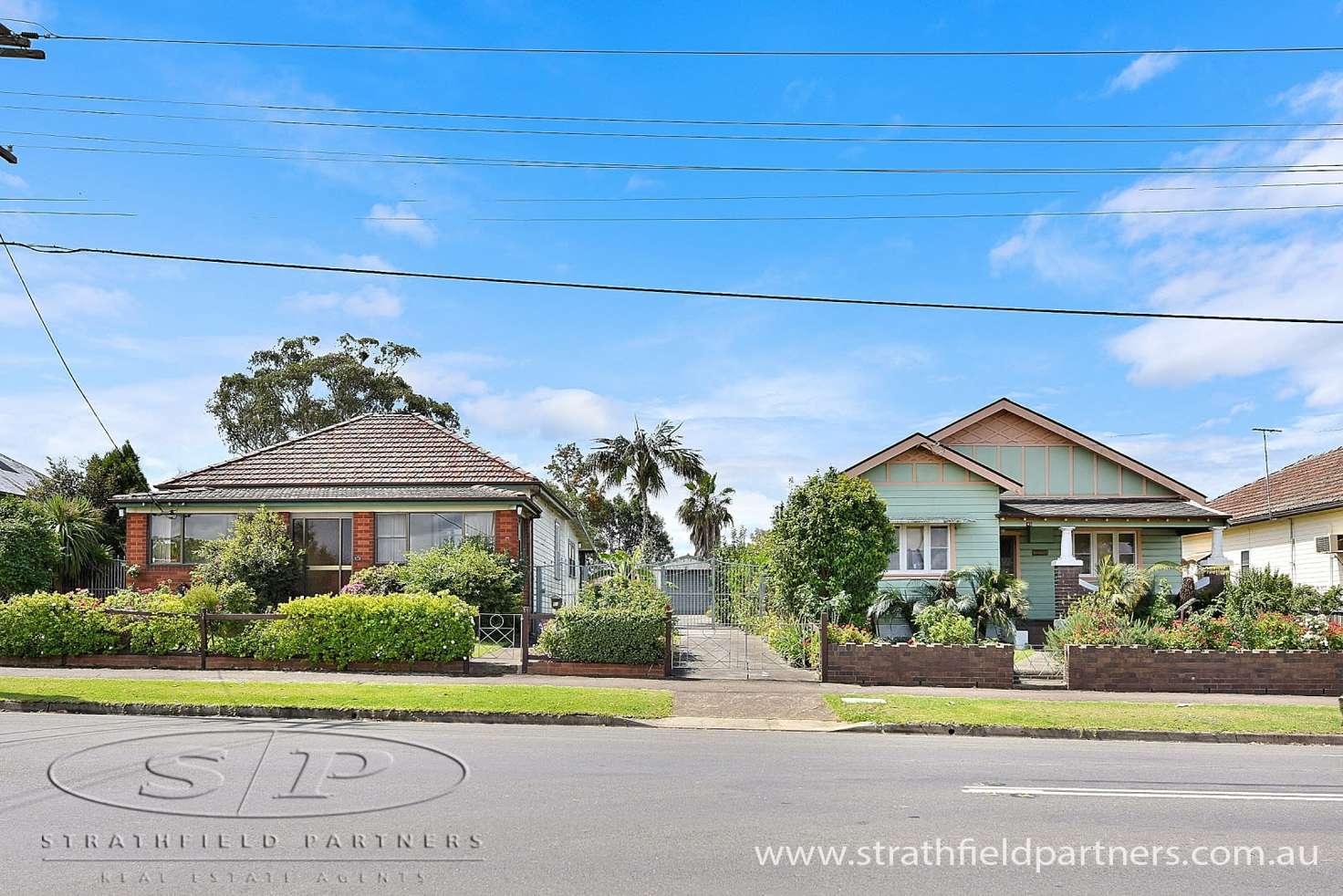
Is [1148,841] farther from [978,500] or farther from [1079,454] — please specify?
[1079,454]

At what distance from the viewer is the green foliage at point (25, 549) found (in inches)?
1006

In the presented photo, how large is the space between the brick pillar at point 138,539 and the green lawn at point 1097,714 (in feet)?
61.1

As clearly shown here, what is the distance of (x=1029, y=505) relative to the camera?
28406mm

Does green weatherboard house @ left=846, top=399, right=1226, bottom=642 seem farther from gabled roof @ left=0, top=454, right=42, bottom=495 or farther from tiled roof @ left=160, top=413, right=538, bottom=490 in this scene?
gabled roof @ left=0, top=454, right=42, bottom=495

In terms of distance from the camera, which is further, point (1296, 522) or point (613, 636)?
point (1296, 522)

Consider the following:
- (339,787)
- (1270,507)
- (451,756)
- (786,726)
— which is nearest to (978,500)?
(1270,507)

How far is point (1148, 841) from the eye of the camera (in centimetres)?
727

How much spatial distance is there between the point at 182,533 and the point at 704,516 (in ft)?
100

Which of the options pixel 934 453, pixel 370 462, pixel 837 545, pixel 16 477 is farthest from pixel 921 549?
pixel 16 477

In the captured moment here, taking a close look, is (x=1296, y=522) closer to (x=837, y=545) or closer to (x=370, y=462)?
(x=837, y=545)

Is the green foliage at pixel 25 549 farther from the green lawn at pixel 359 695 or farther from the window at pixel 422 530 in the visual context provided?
the green lawn at pixel 359 695

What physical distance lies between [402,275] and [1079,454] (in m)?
20.1

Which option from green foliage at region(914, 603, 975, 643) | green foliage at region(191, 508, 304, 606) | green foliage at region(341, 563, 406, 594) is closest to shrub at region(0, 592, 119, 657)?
green foliage at region(191, 508, 304, 606)

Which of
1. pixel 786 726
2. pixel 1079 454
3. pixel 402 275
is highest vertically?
pixel 402 275
